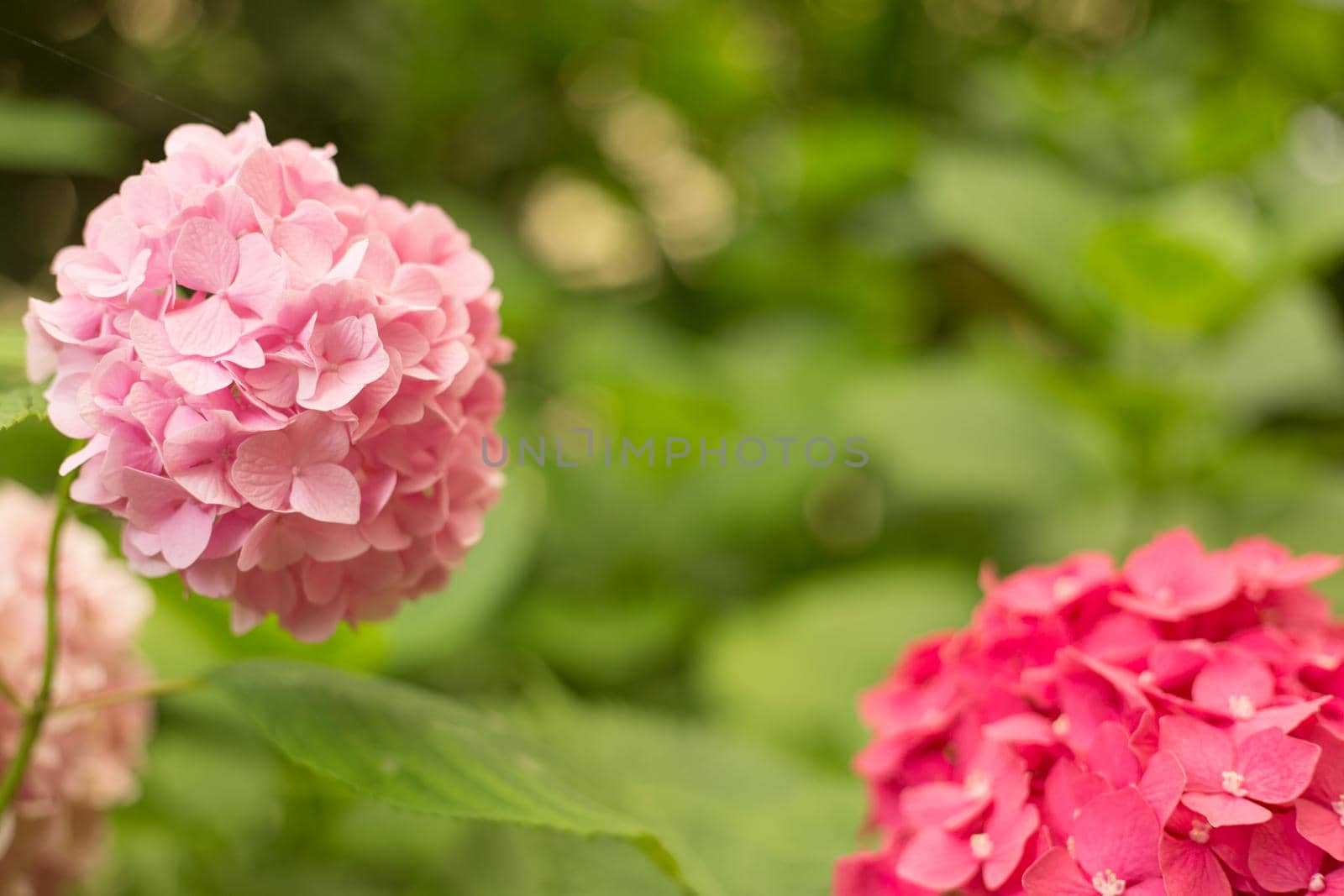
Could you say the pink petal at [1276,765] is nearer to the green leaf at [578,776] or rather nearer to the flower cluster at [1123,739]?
the flower cluster at [1123,739]

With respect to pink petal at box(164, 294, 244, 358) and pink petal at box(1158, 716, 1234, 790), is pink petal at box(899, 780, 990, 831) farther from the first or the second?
pink petal at box(164, 294, 244, 358)

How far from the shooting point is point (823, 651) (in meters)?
0.89

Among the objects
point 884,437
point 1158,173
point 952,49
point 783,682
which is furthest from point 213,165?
point 952,49

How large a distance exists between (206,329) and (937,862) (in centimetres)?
27

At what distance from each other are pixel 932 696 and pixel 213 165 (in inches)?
11.7

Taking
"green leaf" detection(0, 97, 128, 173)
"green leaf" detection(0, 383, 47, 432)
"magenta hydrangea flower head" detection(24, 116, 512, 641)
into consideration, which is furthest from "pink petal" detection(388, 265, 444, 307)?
"green leaf" detection(0, 97, 128, 173)

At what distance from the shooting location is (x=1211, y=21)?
1.47 m

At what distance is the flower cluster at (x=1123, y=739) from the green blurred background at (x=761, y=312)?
0.13m

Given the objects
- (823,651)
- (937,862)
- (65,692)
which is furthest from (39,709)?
(823,651)

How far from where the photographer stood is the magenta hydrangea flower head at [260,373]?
0.31 m

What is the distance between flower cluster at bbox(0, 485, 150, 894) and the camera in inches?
17.9

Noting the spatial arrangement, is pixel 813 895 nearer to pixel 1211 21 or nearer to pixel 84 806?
pixel 84 806

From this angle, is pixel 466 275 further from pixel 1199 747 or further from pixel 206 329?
pixel 1199 747

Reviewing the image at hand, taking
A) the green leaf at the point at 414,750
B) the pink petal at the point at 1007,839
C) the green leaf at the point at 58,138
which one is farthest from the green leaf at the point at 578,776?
the green leaf at the point at 58,138
